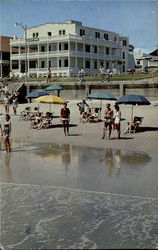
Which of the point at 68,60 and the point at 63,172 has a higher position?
the point at 68,60

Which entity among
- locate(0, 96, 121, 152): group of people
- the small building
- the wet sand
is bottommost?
the wet sand

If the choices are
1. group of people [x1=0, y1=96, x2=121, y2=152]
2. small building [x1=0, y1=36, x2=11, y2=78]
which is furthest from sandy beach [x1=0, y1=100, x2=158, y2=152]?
small building [x1=0, y1=36, x2=11, y2=78]

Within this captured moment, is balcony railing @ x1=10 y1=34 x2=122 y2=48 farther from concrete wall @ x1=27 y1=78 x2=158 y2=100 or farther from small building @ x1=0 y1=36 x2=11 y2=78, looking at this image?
concrete wall @ x1=27 y1=78 x2=158 y2=100

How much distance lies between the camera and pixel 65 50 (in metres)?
55.8

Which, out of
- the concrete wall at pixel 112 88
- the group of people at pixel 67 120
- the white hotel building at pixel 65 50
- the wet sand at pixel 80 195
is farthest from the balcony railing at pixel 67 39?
the wet sand at pixel 80 195

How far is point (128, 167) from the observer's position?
11.9m

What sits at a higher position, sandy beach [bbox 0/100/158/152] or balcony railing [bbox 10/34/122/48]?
balcony railing [bbox 10/34/122/48]

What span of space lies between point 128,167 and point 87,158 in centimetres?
191

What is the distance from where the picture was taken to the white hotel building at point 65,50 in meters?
56.0

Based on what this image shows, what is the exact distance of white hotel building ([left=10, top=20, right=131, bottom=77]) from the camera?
56.0 m

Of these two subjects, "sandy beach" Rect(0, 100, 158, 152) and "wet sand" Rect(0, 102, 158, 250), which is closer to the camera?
"wet sand" Rect(0, 102, 158, 250)

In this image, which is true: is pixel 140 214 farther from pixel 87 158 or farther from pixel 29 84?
pixel 29 84

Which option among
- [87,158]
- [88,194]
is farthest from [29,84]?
[88,194]

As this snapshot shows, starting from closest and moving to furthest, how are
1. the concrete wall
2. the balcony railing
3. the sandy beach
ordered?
the sandy beach < the concrete wall < the balcony railing
